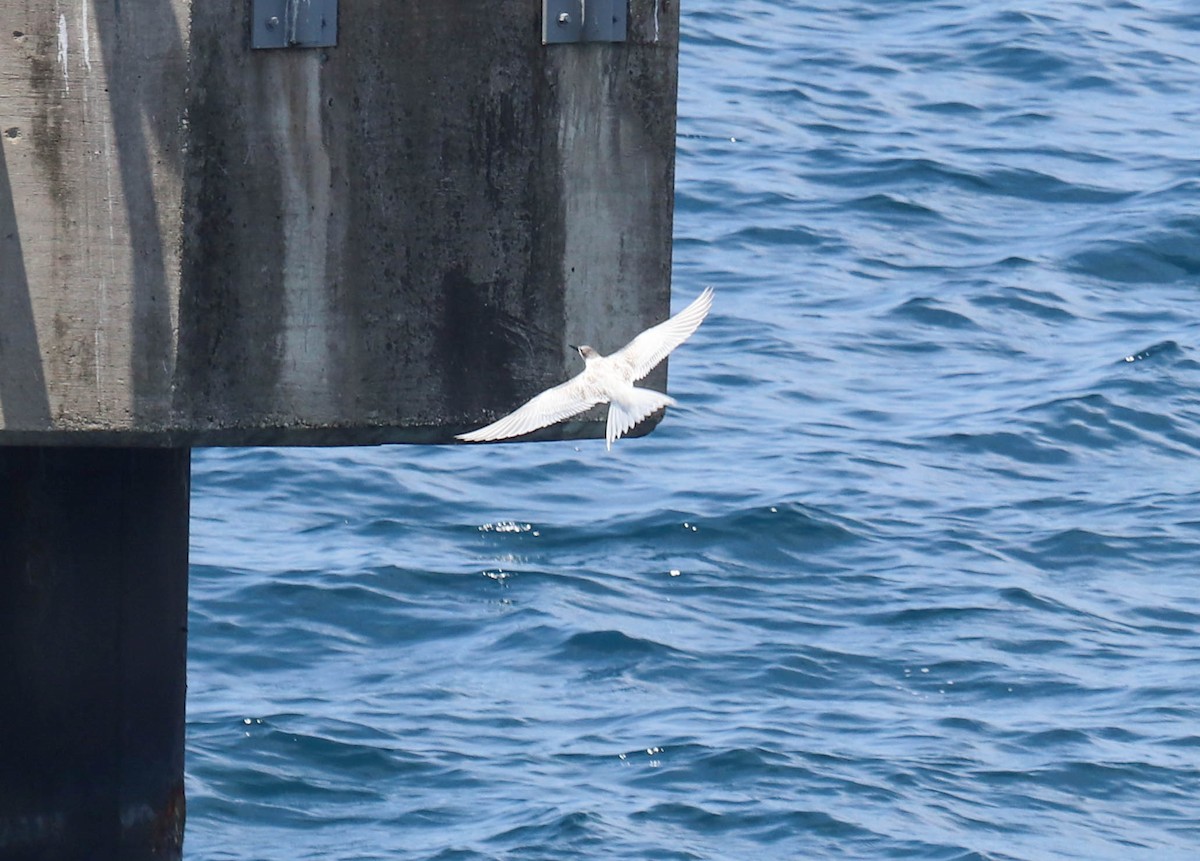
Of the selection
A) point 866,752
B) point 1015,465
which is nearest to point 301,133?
point 866,752

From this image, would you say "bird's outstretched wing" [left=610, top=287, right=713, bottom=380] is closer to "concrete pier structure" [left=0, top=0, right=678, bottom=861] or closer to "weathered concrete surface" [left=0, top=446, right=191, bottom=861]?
"concrete pier structure" [left=0, top=0, right=678, bottom=861]

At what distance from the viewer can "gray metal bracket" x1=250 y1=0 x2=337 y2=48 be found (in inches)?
228

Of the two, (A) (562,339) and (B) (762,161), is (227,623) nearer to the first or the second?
(A) (562,339)

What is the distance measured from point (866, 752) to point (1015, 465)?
3918mm

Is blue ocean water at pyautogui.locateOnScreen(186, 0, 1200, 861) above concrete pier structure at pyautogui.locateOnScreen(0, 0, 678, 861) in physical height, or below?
below

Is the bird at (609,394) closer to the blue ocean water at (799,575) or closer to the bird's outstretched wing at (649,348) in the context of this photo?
the bird's outstretched wing at (649,348)

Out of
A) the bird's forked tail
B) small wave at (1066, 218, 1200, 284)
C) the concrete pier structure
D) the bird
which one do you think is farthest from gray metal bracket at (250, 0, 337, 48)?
small wave at (1066, 218, 1200, 284)

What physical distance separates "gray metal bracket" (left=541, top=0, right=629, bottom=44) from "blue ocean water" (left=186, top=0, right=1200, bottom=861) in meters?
3.75

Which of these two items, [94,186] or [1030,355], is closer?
[94,186]

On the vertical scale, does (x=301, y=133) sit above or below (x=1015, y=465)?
above

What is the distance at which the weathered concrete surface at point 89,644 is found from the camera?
661 cm

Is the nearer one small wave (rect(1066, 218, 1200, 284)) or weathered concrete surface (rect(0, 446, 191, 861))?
weathered concrete surface (rect(0, 446, 191, 861))

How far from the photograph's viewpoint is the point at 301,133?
19.5 feet

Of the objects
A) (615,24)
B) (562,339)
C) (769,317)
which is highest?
(615,24)
